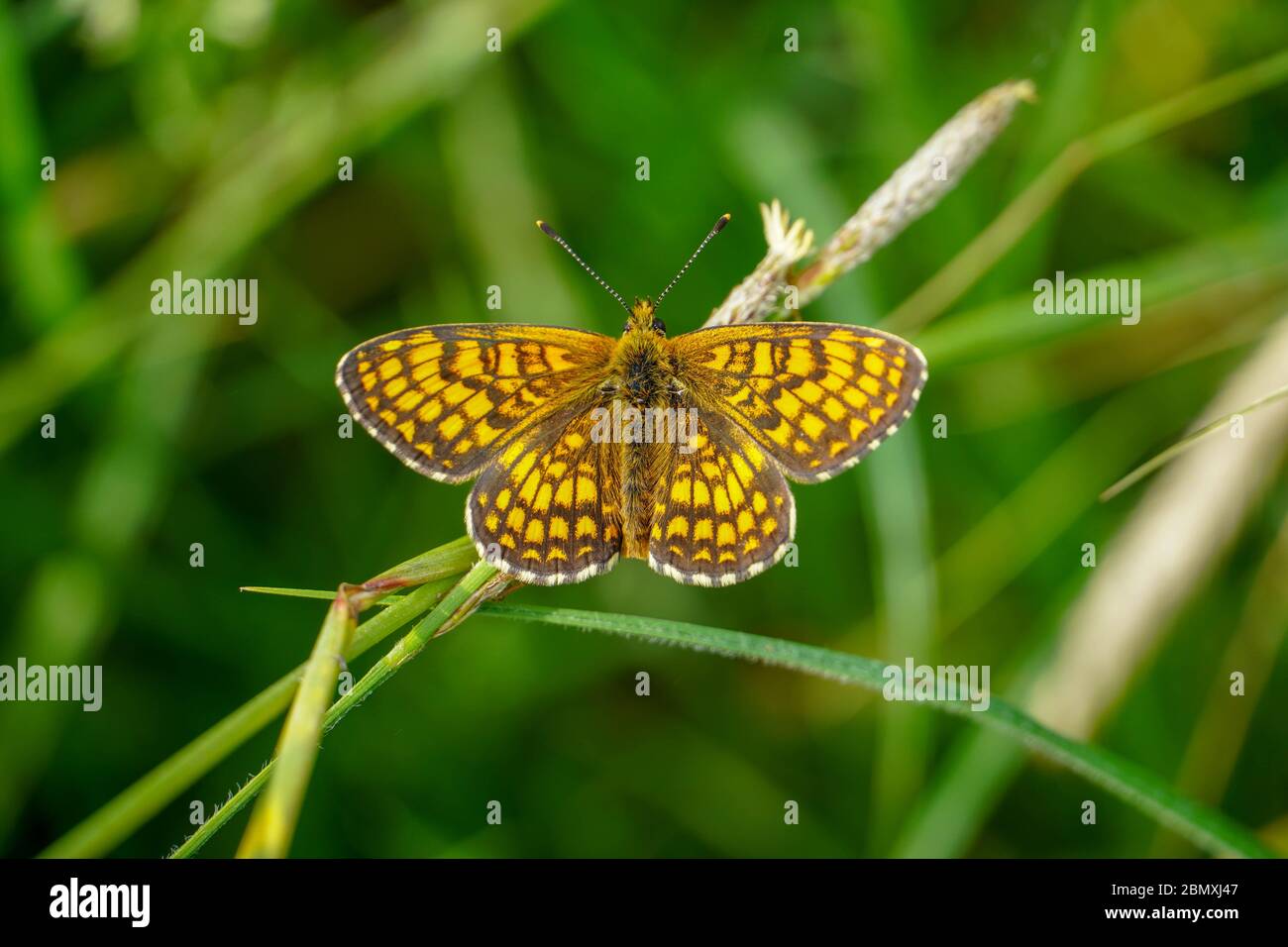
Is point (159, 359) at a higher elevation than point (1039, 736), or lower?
higher

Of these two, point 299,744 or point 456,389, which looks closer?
point 299,744

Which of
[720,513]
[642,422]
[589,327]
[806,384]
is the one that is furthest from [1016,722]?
[589,327]

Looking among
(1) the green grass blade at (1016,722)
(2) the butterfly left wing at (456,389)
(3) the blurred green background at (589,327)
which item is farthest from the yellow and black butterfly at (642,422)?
(3) the blurred green background at (589,327)

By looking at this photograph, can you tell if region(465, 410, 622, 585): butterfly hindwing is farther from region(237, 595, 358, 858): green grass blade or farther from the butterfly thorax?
region(237, 595, 358, 858): green grass blade

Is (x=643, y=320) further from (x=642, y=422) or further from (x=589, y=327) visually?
(x=589, y=327)

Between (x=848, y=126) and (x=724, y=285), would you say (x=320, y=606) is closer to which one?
(x=724, y=285)

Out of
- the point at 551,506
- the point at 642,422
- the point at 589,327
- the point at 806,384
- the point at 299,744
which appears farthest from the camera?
the point at 589,327

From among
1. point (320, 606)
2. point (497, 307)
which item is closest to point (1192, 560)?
point (497, 307)
